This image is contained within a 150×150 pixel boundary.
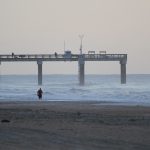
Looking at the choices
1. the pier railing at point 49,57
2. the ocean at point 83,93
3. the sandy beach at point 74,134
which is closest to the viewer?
the sandy beach at point 74,134

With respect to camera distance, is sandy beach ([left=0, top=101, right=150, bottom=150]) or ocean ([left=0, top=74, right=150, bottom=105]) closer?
sandy beach ([left=0, top=101, right=150, bottom=150])

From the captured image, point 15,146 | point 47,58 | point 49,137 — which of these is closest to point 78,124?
point 49,137

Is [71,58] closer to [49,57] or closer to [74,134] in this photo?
[49,57]

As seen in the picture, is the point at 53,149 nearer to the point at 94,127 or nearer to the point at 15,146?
the point at 15,146

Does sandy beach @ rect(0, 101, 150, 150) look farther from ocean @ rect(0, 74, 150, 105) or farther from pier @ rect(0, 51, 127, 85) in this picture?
pier @ rect(0, 51, 127, 85)

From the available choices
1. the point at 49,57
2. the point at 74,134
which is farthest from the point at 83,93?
the point at 74,134

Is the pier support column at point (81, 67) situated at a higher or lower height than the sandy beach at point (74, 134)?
lower

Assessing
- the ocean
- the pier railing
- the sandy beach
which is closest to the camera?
the sandy beach

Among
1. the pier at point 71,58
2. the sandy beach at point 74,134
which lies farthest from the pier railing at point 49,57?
the sandy beach at point 74,134

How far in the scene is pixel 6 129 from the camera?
17828 mm

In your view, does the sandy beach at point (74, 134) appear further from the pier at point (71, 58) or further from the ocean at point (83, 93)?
the pier at point (71, 58)

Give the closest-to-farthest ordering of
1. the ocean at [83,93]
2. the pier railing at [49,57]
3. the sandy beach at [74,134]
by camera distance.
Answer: the sandy beach at [74,134] → the ocean at [83,93] → the pier railing at [49,57]

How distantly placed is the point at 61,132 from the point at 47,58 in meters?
61.2

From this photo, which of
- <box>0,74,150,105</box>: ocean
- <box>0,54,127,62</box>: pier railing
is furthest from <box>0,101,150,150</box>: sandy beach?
<box>0,54,127,62</box>: pier railing
